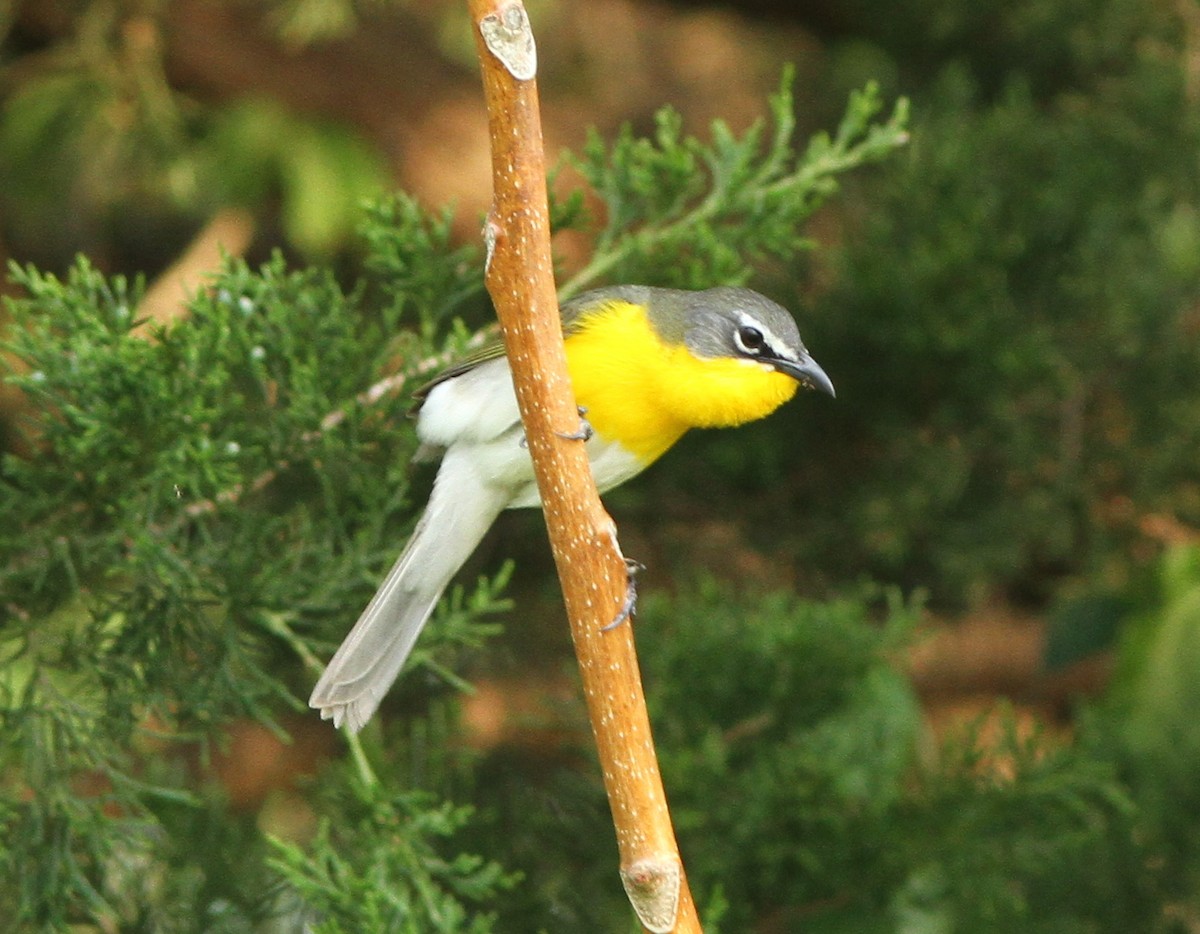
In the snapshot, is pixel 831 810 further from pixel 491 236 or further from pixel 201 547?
pixel 491 236

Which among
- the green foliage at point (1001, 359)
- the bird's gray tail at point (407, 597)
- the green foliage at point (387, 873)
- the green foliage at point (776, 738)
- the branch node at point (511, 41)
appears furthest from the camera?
A: the green foliage at point (1001, 359)

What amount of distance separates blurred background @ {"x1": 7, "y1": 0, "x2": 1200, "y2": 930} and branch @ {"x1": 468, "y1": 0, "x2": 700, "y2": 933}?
127 cm

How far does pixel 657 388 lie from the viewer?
2.15 metres

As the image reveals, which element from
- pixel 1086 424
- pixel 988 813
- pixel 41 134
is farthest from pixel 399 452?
pixel 1086 424

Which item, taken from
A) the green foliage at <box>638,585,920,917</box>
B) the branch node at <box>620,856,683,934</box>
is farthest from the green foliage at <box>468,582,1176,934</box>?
the branch node at <box>620,856,683,934</box>

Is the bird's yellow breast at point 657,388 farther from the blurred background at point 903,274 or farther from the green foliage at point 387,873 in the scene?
the blurred background at point 903,274

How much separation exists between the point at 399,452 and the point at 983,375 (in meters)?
1.28

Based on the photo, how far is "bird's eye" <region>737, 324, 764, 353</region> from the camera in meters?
2.14

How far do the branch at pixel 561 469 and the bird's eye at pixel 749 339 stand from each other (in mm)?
705

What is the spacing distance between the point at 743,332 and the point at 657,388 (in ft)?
0.48

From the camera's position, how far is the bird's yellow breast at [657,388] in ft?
6.98

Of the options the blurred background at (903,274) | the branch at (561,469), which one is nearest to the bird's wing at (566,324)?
the branch at (561,469)

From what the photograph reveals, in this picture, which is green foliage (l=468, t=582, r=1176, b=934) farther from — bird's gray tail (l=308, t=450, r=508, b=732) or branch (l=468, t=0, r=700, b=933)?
branch (l=468, t=0, r=700, b=933)

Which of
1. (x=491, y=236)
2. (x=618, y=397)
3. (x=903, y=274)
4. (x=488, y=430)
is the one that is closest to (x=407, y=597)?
(x=488, y=430)
